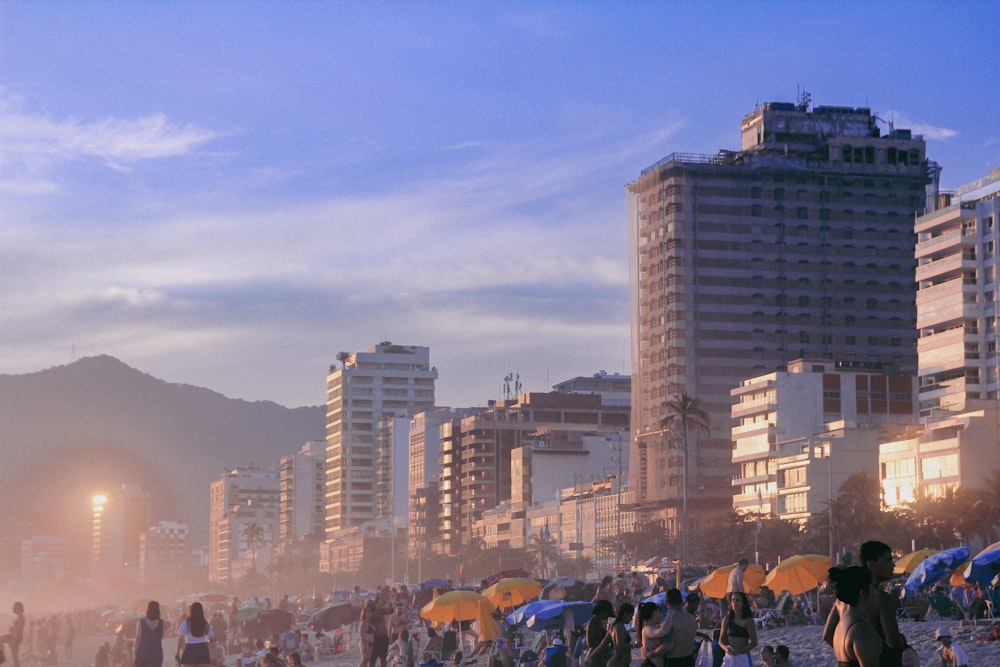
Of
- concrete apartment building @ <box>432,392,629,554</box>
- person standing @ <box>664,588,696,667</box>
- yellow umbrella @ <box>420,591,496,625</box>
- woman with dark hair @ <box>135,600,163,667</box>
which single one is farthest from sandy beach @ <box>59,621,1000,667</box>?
concrete apartment building @ <box>432,392,629,554</box>

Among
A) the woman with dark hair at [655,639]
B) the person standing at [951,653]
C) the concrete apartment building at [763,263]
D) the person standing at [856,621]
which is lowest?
the person standing at [951,653]

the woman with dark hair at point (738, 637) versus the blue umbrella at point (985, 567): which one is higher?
the blue umbrella at point (985, 567)

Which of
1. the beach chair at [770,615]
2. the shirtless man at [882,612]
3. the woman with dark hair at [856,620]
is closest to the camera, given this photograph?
the woman with dark hair at [856,620]

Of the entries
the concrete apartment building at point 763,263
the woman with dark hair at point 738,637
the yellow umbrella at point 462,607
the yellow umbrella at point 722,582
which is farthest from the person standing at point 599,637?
the concrete apartment building at point 763,263

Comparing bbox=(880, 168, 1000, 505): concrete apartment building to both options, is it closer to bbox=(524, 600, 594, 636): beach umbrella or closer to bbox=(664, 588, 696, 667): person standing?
bbox=(524, 600, 594, 636): beach umbrella

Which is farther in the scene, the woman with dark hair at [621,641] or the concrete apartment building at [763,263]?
the concrete apartment building at [763,263]

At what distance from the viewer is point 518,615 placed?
3309 cm

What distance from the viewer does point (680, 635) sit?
1533 centimetres

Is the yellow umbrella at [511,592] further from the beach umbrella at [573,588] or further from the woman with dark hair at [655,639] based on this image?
the woman with dark hair at [655,639]

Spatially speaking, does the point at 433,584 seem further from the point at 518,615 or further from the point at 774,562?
the point at 774,562

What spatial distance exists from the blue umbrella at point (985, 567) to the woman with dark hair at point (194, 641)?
19.6 meters

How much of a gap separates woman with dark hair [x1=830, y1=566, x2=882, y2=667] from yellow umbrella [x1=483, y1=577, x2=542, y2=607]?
31707 millimetres

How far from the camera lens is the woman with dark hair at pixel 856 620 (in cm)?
1020

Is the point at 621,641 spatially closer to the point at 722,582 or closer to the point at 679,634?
the point at 679,634
